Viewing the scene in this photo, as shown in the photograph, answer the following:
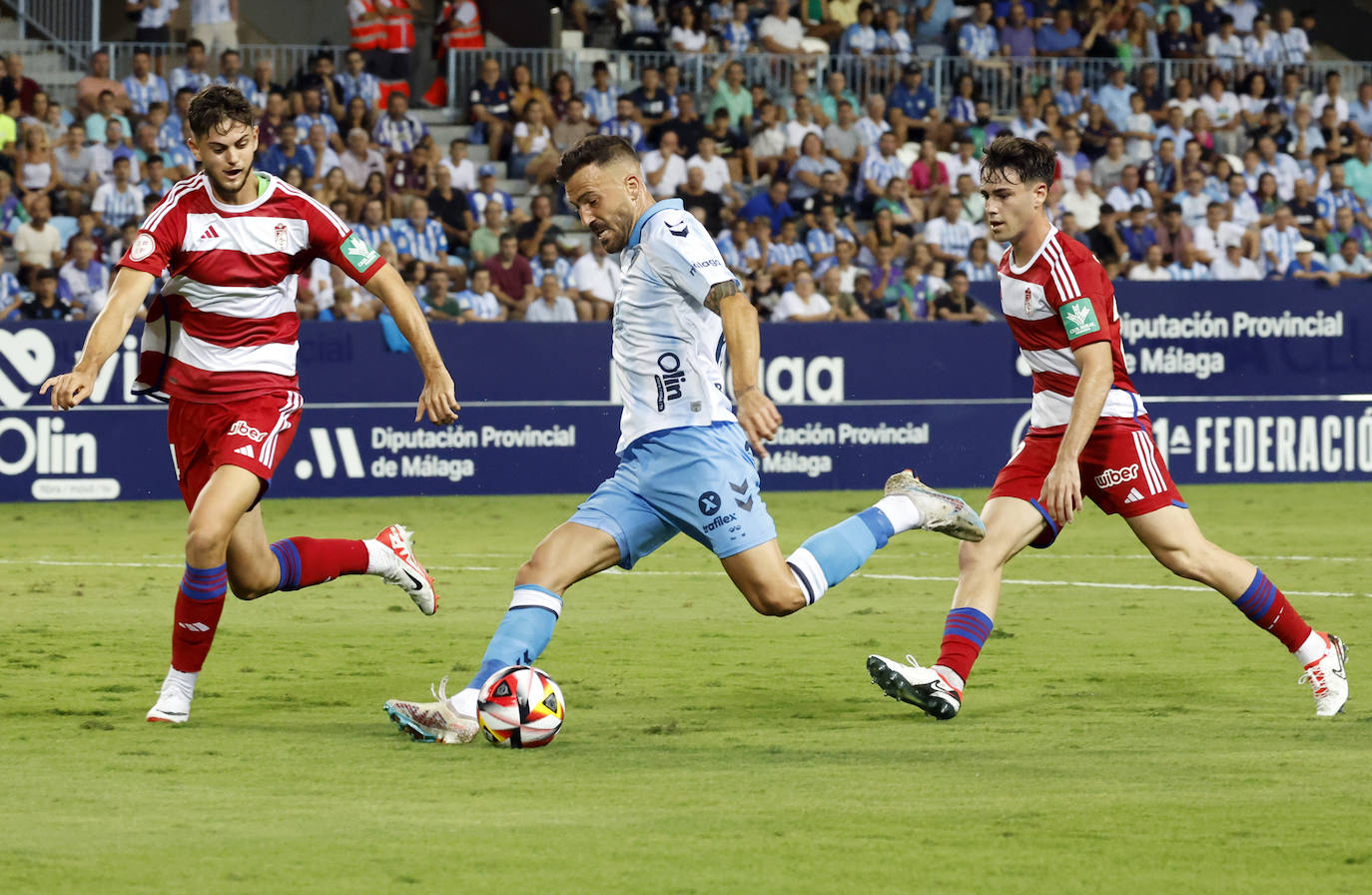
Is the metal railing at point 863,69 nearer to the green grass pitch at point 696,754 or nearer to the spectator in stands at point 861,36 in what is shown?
the spectator in stands at point 861,36

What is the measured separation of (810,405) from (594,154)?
12177 millimetres

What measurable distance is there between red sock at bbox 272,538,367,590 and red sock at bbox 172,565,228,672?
1.75 feet

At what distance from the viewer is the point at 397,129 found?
2097 centimetres

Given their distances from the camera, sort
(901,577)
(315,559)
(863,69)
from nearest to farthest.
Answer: (315,559) → (901,577) → (863,69)

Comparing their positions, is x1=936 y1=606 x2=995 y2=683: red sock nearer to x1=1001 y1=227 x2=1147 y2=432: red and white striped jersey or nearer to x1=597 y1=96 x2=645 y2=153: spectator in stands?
x1=1001 y1=227 x2=1147 y2=432: red and white striped jersey

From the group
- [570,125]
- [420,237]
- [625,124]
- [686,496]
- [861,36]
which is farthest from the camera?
[861,36]

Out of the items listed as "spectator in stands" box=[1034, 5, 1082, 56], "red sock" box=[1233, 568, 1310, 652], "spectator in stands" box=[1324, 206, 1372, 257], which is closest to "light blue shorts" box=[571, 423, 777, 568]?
"red sock" box=[1233, 568, 1310, 652]

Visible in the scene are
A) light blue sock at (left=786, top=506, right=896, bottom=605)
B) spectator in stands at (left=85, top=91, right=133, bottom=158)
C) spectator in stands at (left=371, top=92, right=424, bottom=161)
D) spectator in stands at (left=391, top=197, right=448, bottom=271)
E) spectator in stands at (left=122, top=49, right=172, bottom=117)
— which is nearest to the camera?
light blue sock at (left=786, top=506, right=896, bottom=605)

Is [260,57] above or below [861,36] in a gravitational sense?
below

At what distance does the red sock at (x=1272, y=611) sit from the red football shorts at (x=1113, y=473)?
1.43 feet

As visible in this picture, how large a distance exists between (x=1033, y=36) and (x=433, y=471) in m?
12.2

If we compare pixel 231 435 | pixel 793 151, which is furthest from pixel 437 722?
pixel 793 151

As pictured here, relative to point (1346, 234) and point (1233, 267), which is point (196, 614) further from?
point (1346, 234)

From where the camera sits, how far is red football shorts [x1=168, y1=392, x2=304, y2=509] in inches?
277
